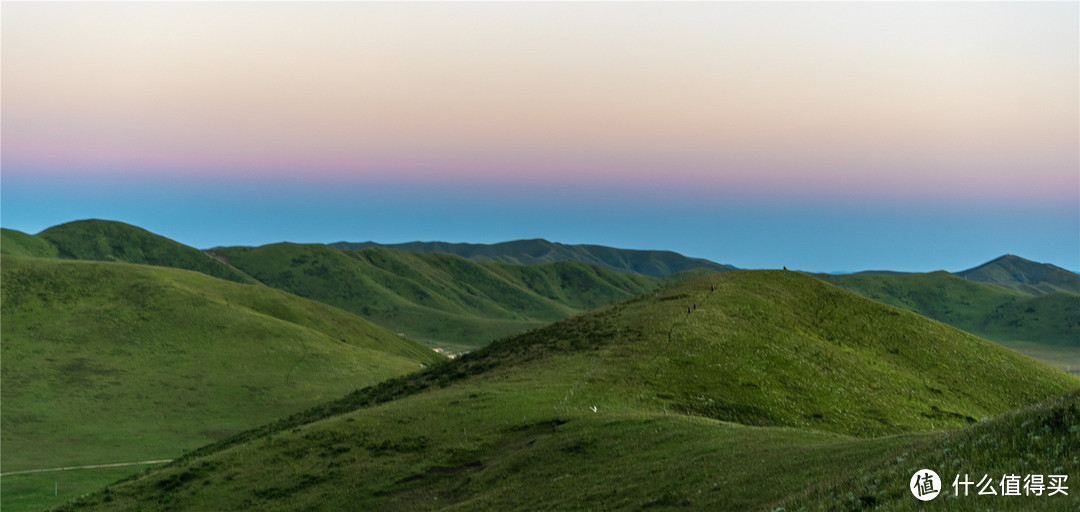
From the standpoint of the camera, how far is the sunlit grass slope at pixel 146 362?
97.6 meters

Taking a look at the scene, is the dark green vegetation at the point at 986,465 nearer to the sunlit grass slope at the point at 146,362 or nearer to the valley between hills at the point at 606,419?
the valley between hills at the point at 606,419

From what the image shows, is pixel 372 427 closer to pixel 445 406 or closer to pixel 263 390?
pixel 445 406

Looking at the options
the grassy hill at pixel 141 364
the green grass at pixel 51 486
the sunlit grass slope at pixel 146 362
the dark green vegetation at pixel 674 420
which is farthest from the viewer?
the sunlit grass slope at pixel 146 362

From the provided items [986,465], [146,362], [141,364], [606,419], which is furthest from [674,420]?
[146,362]

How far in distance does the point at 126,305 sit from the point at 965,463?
14932 centimetres

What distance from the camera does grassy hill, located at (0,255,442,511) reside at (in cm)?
9462

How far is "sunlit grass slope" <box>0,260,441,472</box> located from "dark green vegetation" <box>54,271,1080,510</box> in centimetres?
3610

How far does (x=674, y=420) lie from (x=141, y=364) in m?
108

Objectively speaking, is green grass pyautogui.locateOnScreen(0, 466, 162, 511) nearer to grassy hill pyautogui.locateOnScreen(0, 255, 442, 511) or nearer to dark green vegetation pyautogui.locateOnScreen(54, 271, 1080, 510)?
grassy hill pyautogui.locateOnScreen(0, 255, 442, 511)

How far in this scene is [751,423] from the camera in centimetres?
4581

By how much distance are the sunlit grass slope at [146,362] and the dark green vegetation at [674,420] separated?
3610 cm

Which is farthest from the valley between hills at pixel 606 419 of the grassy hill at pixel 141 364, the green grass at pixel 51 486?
the grassy hill at pixel 141 364

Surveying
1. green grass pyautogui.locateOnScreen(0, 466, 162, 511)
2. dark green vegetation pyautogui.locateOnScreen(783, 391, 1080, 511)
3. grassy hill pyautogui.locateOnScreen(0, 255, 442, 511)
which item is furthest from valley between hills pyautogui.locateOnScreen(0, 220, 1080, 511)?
grassy hill pyautogui.locateOnScreen(0, 255, 442, 511)

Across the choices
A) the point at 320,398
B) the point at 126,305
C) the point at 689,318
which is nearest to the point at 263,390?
the point at 320,398
